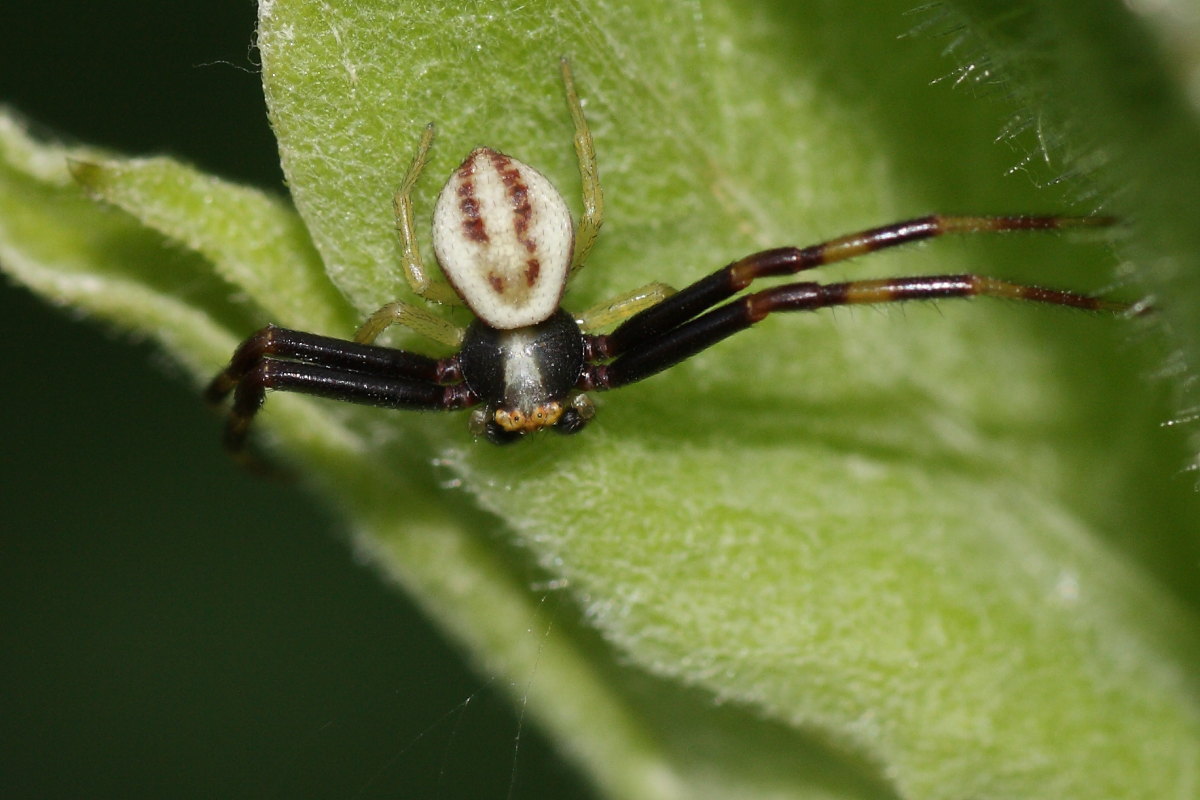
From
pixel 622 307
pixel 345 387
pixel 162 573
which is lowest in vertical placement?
pixel 345 387

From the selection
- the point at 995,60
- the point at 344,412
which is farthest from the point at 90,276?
the point at 995,60

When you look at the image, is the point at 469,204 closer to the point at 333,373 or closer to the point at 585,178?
the point at 585,178

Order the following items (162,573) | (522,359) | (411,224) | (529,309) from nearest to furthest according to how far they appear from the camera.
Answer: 1. (411,224)
2. (529,309)
3. (522,359)
4. (162,573)

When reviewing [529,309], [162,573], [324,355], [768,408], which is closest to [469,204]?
[529,309]

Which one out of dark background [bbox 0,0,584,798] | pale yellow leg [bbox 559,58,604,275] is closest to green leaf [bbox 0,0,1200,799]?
pale yellow leg [bbox 559,58,604,275]

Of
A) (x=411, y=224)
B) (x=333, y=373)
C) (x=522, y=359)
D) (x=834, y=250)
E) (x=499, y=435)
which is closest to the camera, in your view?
(x=411, y=224)

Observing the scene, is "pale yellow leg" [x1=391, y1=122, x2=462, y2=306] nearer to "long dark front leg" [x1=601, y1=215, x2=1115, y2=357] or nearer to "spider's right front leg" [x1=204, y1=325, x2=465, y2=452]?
"spider's right front leg" [x1=204, y1=325, x2=465, y2=452]

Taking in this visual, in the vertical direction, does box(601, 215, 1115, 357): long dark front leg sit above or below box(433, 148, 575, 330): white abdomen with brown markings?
below

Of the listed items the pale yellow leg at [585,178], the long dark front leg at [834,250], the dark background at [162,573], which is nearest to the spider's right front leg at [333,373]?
the pale yellow leg at [585,178]
